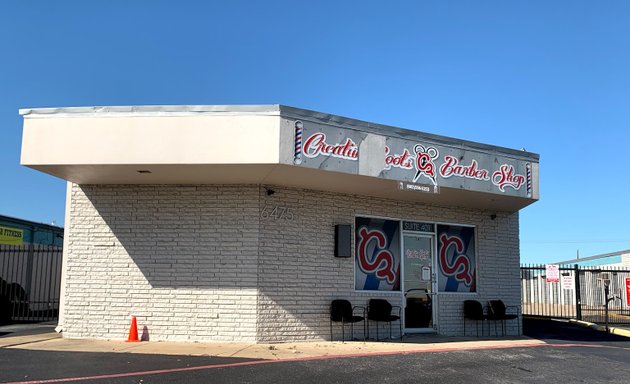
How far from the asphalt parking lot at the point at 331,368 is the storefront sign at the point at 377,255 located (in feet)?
8.43

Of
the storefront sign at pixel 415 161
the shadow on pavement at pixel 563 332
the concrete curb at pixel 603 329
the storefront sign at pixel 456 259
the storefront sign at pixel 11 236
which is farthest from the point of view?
the storefront sign at pixel 11 236

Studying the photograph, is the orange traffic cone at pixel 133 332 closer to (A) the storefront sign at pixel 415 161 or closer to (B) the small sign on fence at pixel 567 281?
(A) the storefront sign at pixel 415 161

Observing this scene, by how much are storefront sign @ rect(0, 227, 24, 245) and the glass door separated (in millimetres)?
14237

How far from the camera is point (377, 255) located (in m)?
12.8

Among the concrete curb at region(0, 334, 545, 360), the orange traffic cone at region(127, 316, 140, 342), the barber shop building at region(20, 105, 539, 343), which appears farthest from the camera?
the orange traffic cone at region(127, 316, 140, 342)

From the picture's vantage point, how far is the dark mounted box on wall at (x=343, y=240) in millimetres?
12008

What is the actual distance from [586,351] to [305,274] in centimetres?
591

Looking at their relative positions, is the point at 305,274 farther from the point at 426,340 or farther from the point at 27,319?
the point at 27,319

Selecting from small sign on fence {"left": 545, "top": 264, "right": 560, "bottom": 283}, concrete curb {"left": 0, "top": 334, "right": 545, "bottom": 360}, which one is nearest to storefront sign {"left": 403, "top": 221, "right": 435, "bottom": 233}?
concrete curb {"left": 0, "top": 334, "right": 545, "bottom": 360}

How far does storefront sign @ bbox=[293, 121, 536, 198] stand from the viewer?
10188 millimetres

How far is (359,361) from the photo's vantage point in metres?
9.23

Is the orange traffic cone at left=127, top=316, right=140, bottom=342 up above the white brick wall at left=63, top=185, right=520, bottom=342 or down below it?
below

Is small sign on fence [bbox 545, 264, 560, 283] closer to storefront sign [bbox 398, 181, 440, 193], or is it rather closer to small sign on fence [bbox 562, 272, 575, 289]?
small sign on fence [bbox 562, 272, 575, 289]

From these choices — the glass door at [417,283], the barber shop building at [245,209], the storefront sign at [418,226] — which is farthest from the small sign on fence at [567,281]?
the storefront sign at [418,226]
